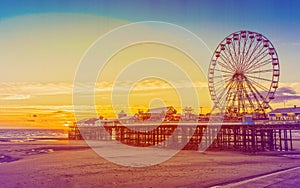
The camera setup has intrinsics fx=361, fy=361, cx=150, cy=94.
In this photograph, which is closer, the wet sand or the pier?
the wet sand

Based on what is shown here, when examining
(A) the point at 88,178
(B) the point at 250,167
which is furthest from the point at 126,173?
(B) the point at 250,167

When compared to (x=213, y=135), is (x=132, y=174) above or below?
below

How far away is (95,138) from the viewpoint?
72.1 metres

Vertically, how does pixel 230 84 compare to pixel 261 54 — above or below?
below

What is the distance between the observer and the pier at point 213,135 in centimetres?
3812

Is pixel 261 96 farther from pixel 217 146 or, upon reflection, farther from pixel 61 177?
pixel 61 177

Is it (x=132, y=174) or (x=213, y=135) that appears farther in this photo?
(x=213, y=135)

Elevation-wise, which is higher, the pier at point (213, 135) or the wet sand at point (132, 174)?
the pier at point (213, 135)

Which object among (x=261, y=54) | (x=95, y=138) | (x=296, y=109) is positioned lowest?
(x=95, y=138)

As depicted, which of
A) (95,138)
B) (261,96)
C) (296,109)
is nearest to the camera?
(261,96)

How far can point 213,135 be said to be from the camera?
41.9 meters

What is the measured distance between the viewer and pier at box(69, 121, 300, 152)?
3812 cm

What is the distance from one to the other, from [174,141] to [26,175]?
28.1 meters

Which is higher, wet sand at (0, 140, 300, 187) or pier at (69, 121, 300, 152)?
pier at (69, 121, 300, 152)
